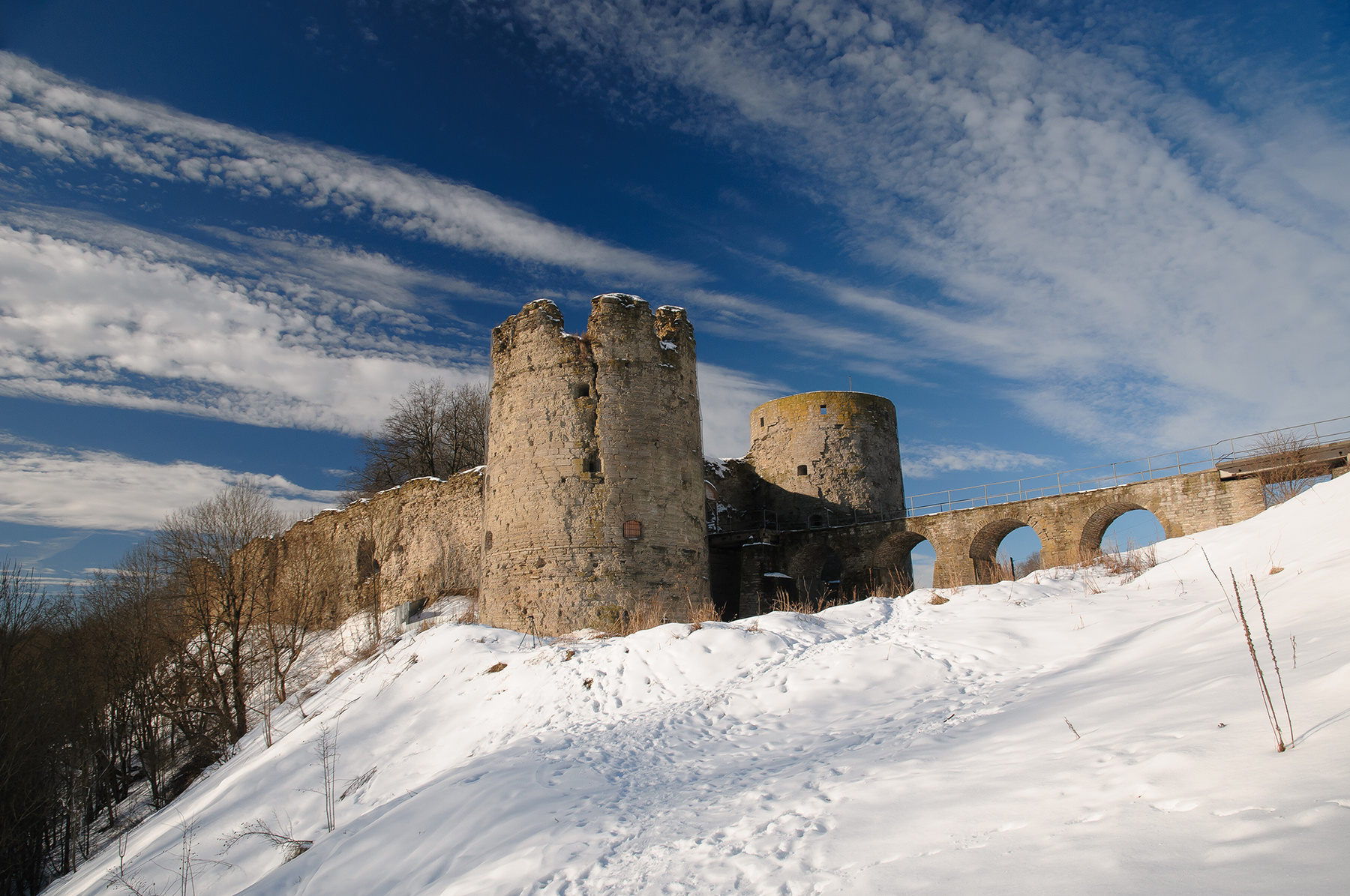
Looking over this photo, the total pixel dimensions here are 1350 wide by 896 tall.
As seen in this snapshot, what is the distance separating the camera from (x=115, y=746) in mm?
18375

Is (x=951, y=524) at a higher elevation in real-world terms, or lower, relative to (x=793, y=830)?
higher

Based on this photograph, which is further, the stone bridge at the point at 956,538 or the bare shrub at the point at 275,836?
the stone bridge at the point at 956,538

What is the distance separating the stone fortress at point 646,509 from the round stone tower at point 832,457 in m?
0.05

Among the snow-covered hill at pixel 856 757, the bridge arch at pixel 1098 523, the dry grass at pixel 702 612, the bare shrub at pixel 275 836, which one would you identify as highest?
the bridge arch at pixel 1098 523

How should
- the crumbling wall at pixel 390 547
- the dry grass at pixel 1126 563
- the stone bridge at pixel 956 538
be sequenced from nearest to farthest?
the dry grass at pixel 1126 563 → the stone bridge at pixel 956 538 → the crumbling wall at pixel 390 547

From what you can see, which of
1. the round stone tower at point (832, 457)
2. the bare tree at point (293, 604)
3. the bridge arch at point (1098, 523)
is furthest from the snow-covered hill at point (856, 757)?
the round stone tower at point (832, 457)

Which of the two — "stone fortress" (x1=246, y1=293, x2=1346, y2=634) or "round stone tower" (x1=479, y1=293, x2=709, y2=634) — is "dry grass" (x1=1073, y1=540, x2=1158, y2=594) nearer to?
"stone fortress" (x1=246, y1=293, x2=1346, y2=634)

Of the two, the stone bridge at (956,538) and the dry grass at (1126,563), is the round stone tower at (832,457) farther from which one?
the dry grass at (1126,563)

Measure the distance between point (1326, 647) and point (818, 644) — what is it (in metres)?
4.76

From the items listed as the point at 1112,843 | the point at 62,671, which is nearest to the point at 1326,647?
the point at 1112,843

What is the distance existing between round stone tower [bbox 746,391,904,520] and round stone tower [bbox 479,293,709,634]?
32.3ft

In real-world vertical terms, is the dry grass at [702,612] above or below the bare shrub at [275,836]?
above

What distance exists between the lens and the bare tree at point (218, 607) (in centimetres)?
1549

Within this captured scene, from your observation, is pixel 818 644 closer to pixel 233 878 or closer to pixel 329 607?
pixel 233 878
